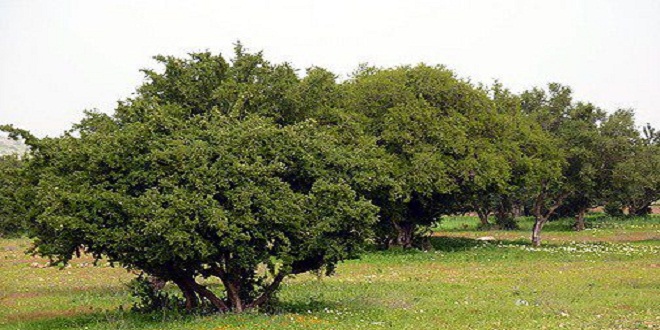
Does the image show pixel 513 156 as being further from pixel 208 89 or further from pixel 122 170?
pixel 122 170

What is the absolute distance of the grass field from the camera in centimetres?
2227

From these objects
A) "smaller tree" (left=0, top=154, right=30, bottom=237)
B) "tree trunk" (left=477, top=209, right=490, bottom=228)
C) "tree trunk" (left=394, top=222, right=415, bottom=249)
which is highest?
"smaller tree" (left=0, top=154, right=30, bottom=237)

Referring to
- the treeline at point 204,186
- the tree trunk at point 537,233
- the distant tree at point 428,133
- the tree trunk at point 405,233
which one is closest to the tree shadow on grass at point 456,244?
the tree trunk at point 537,233

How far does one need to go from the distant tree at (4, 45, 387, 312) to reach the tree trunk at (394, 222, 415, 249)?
90.2 feet

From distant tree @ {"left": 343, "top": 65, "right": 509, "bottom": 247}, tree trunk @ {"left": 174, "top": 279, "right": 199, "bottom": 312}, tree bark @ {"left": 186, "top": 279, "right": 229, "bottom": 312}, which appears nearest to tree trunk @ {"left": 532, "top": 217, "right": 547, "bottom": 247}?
distant tree @ {"left": 343, "top": 65, "right": 509, "bottom": 247}

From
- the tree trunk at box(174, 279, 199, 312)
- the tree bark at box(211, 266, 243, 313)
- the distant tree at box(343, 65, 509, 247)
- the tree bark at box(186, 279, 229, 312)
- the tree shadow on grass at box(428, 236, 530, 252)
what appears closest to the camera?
the tree bark at box(211, 266, 243, 313)

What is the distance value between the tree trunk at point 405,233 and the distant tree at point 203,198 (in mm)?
27490

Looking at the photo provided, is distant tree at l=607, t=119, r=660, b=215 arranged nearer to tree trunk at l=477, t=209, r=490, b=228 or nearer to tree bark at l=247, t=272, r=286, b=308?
tree trunk at l=477, t=209, r=490, b=228

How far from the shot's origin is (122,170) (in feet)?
73.2

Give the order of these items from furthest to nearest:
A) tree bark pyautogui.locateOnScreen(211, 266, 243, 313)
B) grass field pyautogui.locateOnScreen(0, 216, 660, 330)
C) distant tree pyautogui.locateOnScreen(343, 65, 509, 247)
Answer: distant tree pyautogui.locateOnScreen(343, 65, 509, 247) < tree bark pyautogui.locateOnScreen(211, 266, 243, 313) < grass field pyautogui.locateOnScreen(0, 216, 660, 330)

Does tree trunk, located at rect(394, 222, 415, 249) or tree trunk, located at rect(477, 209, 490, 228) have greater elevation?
tree trunk, located at rect(477, 209, 490, 228)

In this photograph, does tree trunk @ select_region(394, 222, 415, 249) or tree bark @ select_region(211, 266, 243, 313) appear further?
tree trunk @ select_region(394, 222, 415, 249)

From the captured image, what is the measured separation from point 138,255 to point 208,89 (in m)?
11.6

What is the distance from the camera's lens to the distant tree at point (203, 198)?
68.9ft
